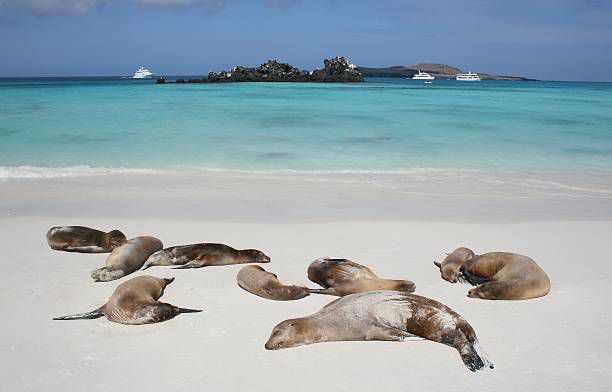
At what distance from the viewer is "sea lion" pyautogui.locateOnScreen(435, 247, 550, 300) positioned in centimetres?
428

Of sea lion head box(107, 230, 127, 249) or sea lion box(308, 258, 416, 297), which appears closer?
sea lion box(308, 258, 416, 297)

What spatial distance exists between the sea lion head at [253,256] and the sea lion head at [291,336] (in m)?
1.59

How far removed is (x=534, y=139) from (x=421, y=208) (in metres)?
9.90

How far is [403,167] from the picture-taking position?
37.0 ft

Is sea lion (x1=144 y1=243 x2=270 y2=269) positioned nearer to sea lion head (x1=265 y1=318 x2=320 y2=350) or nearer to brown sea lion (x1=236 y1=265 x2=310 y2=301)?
brown sea lion (x1=236 y1=265 x2=310 y2=301)

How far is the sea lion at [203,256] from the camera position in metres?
5.09

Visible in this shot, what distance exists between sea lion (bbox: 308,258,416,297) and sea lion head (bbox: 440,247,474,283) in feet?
1.55

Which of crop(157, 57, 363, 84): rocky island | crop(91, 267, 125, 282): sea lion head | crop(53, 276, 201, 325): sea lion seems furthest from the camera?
crop(157, 57, 363, 84): rocky island

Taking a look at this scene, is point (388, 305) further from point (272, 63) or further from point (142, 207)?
point (272, 63)

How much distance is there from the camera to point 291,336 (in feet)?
11.5

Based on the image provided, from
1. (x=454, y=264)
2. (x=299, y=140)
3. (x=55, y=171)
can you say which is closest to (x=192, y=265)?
(x=454, y=264)

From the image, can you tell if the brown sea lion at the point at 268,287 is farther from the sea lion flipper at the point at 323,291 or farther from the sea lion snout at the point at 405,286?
the sea lion snout at the point at 405,286

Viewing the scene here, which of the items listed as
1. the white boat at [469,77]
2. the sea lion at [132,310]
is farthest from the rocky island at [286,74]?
the sea lion at [132,310]

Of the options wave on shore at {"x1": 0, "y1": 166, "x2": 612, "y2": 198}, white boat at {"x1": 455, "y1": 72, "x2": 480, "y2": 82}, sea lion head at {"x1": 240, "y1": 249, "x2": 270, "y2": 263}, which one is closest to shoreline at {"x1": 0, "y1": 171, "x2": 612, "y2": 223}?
wave on shore at {"x1": 0, "y1": 166, "x2": 612, "y2": 198}
